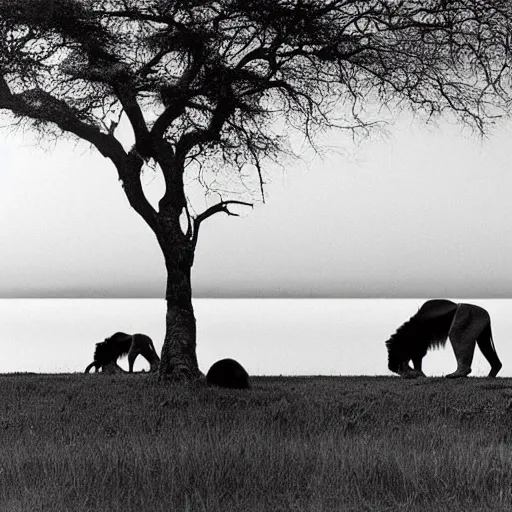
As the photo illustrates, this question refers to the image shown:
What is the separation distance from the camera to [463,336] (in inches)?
684

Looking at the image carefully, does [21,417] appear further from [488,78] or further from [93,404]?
[488,78]

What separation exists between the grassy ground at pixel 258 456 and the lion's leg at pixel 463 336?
534 centimetres

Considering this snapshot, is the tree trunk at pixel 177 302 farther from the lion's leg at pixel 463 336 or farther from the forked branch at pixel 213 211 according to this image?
the lion's leg at pixel 463 336

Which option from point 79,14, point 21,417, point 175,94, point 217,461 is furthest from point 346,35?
point 217,461

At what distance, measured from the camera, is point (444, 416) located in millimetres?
10492

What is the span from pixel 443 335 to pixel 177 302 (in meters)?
6.85

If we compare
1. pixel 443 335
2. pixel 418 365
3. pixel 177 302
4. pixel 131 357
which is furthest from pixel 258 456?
pixel 131 357

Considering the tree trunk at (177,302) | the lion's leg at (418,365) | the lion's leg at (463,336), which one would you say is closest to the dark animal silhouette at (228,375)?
the tree trunk at (177,302)

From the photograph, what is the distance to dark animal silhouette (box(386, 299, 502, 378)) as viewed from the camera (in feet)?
57.2

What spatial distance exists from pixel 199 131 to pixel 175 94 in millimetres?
1228

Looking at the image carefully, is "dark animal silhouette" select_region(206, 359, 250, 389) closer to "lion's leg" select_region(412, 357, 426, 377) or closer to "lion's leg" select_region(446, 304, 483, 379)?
"lion's leg" select_region(412, 357, 426, 377)

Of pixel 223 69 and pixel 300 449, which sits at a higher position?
pixel 223 69

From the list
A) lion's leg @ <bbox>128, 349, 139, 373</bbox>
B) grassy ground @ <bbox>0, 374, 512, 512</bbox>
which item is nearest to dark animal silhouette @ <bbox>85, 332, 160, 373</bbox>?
lion's leg @ <bbox>128, 349, 139, 373</bbox>

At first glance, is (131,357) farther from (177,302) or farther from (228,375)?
(228,375)
